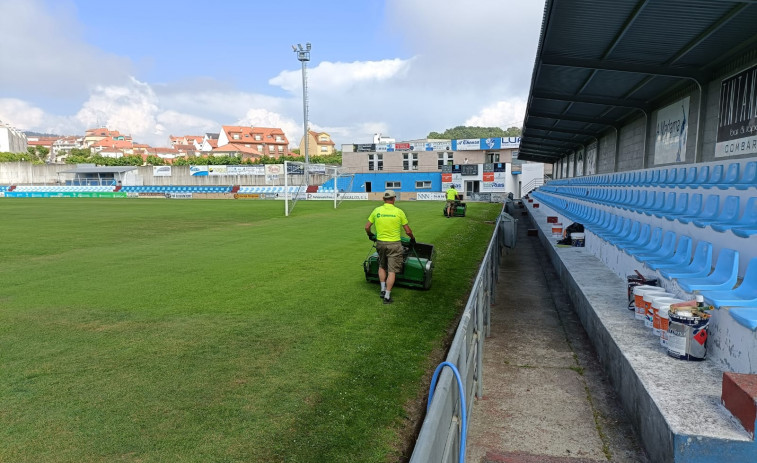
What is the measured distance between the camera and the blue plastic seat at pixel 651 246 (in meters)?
6.91

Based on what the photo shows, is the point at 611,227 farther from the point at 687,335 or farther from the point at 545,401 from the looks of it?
the point at 545,401

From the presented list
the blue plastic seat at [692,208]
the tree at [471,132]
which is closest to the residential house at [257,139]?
the tree at [471,132]

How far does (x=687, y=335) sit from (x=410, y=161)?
5826 centimetres

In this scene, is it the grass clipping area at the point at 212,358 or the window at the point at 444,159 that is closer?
the grass clipping area at the point at 212,358

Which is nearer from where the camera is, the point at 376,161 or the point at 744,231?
the point at 744,231

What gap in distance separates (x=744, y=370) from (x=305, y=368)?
13.0 ft

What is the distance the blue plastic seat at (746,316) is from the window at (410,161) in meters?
58.2

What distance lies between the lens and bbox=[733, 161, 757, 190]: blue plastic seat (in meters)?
5.35

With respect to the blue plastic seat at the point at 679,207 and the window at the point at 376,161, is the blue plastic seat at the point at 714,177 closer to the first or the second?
the blue plastic seat at the point at 679,207

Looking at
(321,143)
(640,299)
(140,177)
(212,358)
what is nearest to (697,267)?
(640,299)

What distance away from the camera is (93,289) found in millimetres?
8922

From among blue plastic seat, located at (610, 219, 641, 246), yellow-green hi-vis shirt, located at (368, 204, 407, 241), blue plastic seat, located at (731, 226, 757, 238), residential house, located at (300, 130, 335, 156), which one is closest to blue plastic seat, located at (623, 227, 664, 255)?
blue plastic seat, located at (610, 219, 641, 246)

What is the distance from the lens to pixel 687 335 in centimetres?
420

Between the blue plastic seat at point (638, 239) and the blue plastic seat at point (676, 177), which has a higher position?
the blue plastic seat at point (676, 177)
